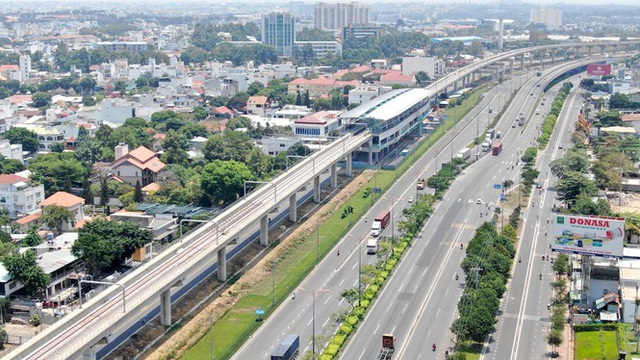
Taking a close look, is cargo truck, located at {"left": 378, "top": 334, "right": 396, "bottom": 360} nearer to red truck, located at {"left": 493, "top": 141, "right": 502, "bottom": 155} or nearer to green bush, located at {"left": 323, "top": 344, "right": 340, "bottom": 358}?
green bush, located at {"left": 323, "top": 344, "right": 340, "bottom": 358}

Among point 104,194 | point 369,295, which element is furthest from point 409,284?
point 104,194

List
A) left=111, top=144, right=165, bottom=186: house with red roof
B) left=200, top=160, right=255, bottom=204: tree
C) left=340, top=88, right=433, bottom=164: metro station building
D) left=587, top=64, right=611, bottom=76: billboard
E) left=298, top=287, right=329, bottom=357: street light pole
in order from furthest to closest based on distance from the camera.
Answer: left=587, top=64, right=611, bottom=76: billboard → left=340, top=88, right=433, bottom=164: metro station building → left=111, top=144, right=165, bottom=186: house with red roof → left=200, top=160, right=255, bottom=204: tree → left=298, top=287, right=329, bottom=357: street light pole

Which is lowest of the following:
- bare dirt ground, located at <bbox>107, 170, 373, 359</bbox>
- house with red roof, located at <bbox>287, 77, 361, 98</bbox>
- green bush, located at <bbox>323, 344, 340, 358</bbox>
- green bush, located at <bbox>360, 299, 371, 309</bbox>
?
bare dirt ground, located at <bbox>107, 170, 373, 359</bbox>

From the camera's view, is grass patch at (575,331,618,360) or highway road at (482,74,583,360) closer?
grass patch at (575,331,618,360)

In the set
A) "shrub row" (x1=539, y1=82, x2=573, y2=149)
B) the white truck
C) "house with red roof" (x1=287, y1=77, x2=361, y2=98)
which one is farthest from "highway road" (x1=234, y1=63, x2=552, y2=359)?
"house with red roof" (x1=287, y1=77, x2=361, y2=98)

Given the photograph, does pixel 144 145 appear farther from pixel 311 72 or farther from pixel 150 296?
pixel 311 72

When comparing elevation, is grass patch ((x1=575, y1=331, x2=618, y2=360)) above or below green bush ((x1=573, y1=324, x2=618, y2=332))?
below

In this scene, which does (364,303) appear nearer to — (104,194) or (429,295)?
(429,295)
